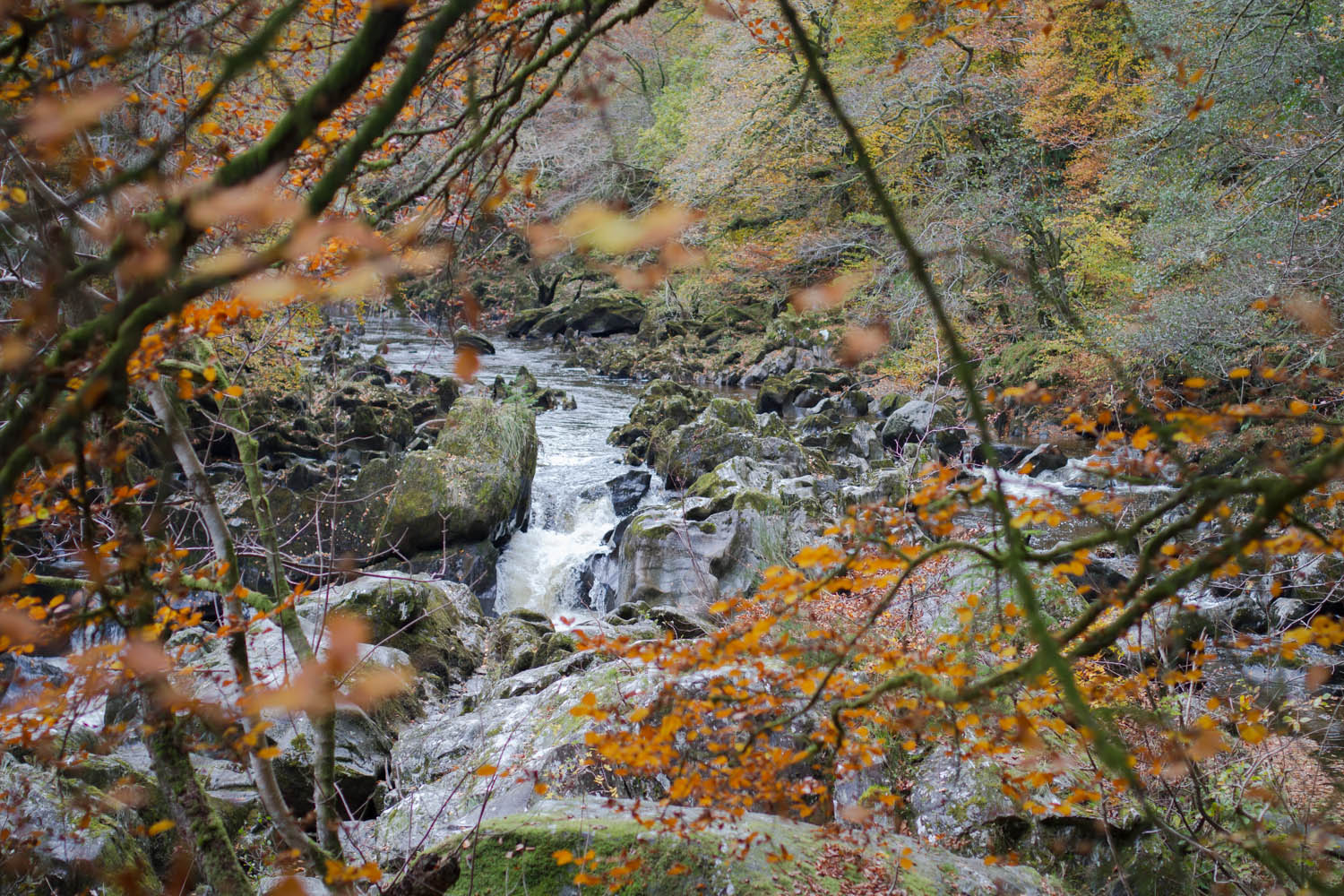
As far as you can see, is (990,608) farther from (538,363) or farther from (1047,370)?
(538,363)

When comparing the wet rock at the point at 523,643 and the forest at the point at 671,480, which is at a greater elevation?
the forest at the point at 671,480

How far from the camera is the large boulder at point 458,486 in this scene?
9.41 metres

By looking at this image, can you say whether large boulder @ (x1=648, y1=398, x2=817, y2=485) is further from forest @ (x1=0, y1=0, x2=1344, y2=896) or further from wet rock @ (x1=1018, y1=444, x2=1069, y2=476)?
wet rock @ (x1=1018, y1=444, x2=1069, y2=476)

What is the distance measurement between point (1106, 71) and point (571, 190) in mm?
12448

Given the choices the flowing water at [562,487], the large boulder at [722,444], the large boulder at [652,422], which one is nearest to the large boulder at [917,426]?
the large boulder at [722,444]

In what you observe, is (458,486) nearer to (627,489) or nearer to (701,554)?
(627,489)

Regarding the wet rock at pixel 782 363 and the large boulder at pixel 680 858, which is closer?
the large boulder at pixel 680 858

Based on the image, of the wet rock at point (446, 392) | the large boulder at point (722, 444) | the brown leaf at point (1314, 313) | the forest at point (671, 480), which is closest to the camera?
the forest at point (671, 480)

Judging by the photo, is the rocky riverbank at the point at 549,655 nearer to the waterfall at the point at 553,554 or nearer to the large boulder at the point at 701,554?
the large boulder at the point at 701,554

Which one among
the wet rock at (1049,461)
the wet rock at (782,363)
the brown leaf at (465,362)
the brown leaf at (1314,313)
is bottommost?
the wet rock at (1049,461)

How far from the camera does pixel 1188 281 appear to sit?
10.2 metres

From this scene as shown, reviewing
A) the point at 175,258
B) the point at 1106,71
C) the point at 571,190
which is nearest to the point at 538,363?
the point at 571,190

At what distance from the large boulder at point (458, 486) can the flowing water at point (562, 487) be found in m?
0.50

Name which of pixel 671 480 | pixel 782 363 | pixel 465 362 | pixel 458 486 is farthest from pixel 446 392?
pixel 465 362
